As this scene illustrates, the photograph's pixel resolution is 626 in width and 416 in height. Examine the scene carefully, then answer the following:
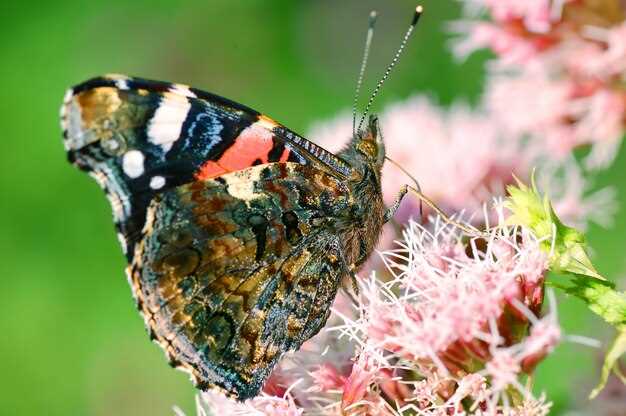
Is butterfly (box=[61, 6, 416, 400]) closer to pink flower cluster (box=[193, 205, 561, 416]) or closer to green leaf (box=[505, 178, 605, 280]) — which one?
pink flower cluster (box=[193, 205, 561, 416])

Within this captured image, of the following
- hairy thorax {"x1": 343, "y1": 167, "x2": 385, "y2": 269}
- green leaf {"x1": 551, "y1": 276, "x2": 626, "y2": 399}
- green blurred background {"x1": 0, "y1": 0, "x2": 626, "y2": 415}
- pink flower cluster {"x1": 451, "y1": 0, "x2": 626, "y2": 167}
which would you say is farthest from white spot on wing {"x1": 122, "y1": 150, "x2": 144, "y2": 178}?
green blurred background {"x1": 0, "y1": 0, "x2": 626, "y2": 415}

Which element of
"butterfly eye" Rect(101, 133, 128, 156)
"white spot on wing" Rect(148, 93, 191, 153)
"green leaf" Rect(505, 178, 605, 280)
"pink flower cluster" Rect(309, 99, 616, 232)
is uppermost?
"white spot on wing" Rect(148, 93, 191, 153)

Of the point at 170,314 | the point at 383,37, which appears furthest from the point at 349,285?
the point at 383,37

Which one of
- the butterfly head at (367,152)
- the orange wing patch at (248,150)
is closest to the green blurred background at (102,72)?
the butterfly head at (367,152)

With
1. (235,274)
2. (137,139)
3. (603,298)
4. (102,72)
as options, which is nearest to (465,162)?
(235,274)

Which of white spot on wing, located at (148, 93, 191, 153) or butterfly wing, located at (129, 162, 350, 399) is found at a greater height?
white spot on wing, located at (148, 93, 191, 153)

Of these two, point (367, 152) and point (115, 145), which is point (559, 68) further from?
point (115, 145)
